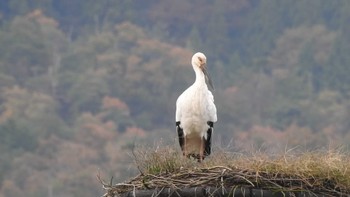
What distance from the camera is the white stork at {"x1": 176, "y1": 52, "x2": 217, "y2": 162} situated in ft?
46.7

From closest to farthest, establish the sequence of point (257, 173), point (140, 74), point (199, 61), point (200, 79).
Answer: point (257, 173)
point (200, 79)
point (199, 61)
point (140, 74)

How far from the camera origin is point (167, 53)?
7694 centimetres

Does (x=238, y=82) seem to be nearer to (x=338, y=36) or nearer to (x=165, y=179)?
(x=338, y=36)

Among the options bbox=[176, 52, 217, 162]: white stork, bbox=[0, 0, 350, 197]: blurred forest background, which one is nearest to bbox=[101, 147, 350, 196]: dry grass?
bbox=[176, 52, 217, 162]: white stork

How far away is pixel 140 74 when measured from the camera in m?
72.4

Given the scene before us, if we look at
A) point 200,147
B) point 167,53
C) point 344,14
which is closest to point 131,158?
point 200,147

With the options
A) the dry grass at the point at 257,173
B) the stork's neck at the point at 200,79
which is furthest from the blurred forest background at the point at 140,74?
the dry grass at the point at 257,173

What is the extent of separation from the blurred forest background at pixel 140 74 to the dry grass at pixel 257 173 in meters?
35.4

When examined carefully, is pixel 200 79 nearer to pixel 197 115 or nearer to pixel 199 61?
pixel 199 61

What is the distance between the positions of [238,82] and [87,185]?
29.0 m

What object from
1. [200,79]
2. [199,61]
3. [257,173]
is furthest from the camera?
[199,61]

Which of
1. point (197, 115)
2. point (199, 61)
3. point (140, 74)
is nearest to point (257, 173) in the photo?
point (197, 115)

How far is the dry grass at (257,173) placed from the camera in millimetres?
9375

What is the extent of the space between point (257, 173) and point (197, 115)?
492 centimetres
